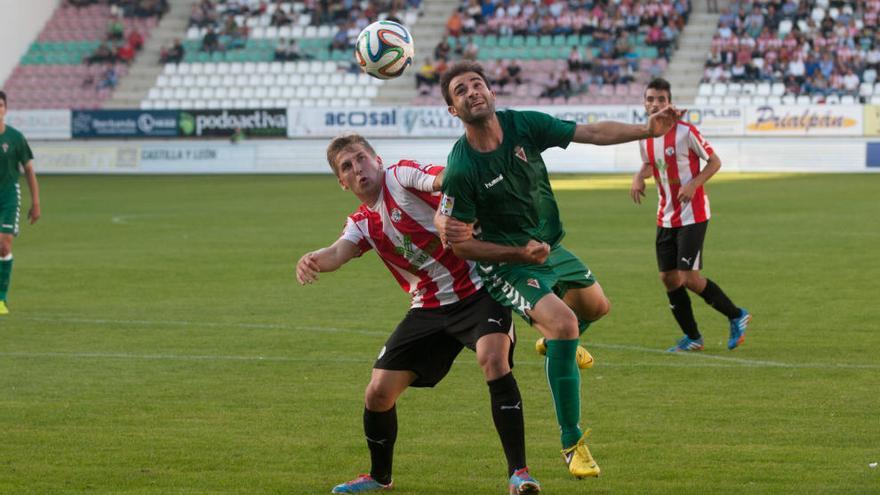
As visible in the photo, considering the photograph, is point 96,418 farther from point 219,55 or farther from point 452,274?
point 219,55

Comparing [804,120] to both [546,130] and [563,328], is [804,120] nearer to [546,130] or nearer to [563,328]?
[546,130]

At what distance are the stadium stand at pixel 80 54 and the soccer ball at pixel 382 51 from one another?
44.5m

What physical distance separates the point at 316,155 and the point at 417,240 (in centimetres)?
3650

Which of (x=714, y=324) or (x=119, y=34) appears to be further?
(x=119, y=34)

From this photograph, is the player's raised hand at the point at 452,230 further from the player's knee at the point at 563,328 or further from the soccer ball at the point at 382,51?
the soccer ball at the point at 382,51

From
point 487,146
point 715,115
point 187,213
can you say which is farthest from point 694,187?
point 715,115

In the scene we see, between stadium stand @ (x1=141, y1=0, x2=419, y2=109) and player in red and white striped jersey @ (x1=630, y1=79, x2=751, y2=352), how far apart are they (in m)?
37.0

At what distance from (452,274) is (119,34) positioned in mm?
49666

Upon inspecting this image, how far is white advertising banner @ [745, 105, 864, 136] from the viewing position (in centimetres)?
3897

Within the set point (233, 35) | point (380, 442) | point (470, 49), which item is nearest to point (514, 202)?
point (380, 442)

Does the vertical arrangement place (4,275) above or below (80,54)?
above

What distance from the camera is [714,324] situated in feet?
40.8

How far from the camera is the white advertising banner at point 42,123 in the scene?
45969 mm

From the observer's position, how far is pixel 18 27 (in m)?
53.8
